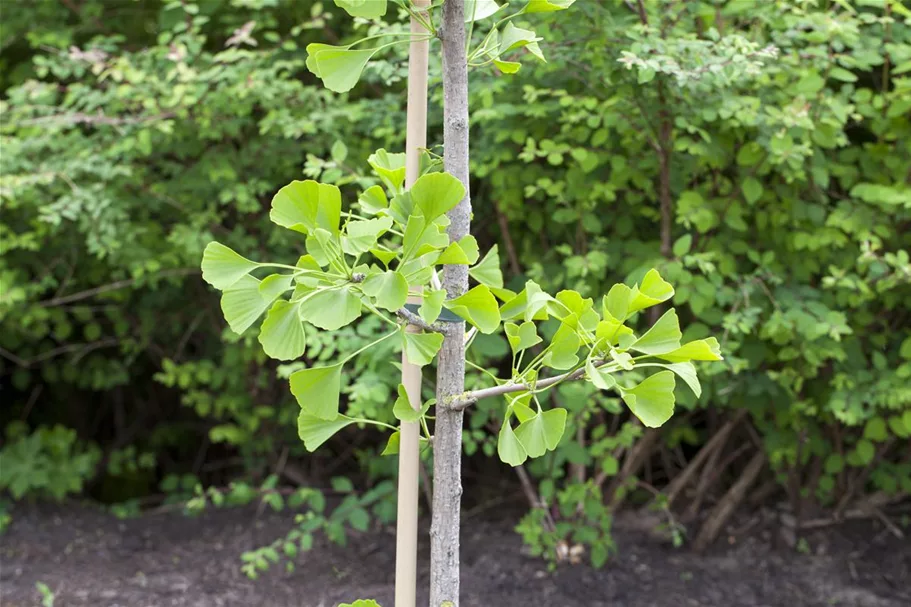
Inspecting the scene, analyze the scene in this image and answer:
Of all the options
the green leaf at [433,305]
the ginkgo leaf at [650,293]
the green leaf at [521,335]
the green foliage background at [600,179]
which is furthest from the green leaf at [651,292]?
the green foliage background at [600,179]

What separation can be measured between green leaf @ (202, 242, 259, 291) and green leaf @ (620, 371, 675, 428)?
492 millimetres

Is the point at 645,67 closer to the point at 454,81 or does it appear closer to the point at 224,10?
the point at 454,81

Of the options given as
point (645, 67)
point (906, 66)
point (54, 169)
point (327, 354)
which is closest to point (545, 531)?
point (327, 354)

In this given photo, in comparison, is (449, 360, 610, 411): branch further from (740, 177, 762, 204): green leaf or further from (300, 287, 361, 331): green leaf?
(740, 177, 762, 204): green leaf

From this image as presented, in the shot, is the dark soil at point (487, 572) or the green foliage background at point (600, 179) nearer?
the green foliage background at point (600, 179)

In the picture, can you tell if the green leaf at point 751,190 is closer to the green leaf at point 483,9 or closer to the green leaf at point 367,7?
the green leaf at point 483,9

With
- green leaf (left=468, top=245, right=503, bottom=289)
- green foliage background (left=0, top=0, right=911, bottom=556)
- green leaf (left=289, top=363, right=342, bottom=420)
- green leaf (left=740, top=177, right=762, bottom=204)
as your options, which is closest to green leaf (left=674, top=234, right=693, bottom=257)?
green foliage background (left=0, top=0, right=911, bottom=556)

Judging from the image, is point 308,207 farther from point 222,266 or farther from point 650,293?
point 650,293

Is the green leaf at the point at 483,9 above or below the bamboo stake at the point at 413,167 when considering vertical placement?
above

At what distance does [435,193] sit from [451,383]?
12.6 inches

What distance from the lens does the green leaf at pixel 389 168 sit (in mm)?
1248

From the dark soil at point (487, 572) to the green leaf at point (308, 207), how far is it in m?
1.56

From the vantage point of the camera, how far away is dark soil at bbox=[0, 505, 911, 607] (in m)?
2.47

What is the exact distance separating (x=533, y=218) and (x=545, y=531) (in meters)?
0.86
